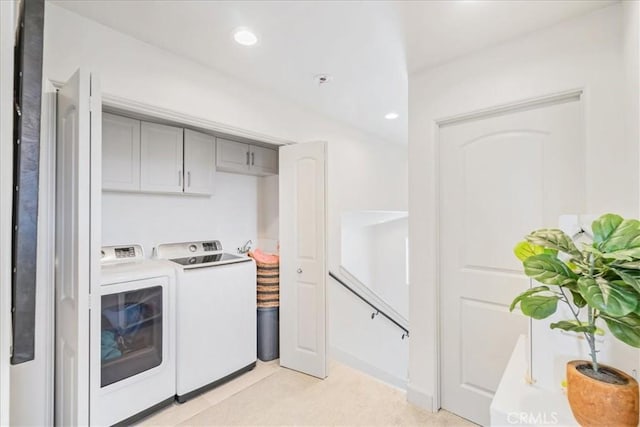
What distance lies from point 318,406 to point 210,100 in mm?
2341

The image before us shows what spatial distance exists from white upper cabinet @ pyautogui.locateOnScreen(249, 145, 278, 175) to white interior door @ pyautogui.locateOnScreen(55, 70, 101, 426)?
173cm

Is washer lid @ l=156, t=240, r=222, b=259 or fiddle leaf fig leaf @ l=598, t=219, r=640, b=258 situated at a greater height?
fiddle leaf fig leaf @ l=598, t=219, r=640, b=258

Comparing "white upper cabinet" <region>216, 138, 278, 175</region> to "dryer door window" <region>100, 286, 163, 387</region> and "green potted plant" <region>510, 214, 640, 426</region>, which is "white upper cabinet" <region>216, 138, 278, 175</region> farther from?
"green potted plant" <region>510, 214, 640, 426</region>

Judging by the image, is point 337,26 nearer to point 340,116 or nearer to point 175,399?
point 340,116

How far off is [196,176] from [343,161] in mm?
1645

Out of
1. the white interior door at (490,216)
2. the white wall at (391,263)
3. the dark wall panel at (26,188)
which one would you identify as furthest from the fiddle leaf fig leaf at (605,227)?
the white wall at (391,263)

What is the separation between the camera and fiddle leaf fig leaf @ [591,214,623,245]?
1.02 metres

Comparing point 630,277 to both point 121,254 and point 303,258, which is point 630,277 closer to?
point 303,258

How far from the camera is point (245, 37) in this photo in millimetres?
1918

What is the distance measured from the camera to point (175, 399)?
7.43 ft

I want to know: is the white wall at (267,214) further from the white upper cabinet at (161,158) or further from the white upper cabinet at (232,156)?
the white upper cabinet at (161,158)

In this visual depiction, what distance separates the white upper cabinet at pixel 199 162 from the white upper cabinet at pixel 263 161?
1.42ft

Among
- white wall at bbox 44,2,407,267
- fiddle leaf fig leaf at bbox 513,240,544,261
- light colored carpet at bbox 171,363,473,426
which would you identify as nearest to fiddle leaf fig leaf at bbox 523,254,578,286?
fiddle leaf fig leaf at bbox 513,240,544,261

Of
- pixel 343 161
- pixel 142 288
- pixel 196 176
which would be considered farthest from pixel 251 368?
pixel 343 161
